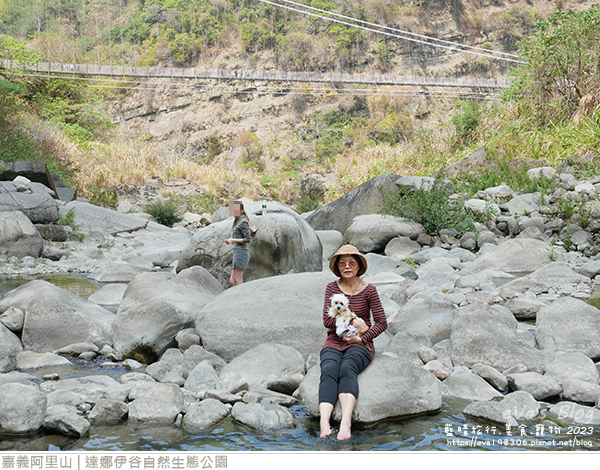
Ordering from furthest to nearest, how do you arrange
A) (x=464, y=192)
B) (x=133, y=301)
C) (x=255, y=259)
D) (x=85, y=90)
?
(x=85, y=90) → (x=464, y=192) → (x=255, y=259) → (x=133, y=301)

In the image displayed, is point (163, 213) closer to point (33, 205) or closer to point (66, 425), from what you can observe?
point (33, 205)

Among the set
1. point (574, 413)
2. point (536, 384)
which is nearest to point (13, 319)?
point (536, 384)

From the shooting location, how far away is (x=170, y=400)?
305cm

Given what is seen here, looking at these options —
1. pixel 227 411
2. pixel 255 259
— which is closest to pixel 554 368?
pixel 227 411

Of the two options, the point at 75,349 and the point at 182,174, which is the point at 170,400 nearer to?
the point at 75,349

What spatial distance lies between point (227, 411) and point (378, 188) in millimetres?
A: 7598

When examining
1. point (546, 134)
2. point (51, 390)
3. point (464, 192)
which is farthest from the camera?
point (546, 134)

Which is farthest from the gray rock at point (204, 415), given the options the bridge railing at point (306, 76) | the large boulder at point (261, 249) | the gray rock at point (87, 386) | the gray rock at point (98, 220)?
the bridge railing at point (306, 76)

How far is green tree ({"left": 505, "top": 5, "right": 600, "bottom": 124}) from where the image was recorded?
11094 millimetres

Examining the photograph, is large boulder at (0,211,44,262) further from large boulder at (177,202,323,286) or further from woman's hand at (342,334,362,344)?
woman's hand at (342,334,362,344)

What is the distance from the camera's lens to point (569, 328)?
4.06m

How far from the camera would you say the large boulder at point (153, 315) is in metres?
4.11

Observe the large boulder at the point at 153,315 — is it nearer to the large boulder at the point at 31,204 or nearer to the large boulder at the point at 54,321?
the large boulder at the point at 54,321

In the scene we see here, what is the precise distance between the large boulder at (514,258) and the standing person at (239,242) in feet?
Answer: 8.97
